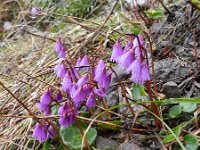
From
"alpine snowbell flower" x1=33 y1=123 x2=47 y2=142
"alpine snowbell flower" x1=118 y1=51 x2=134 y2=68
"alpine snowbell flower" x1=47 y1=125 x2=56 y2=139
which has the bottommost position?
"alpine snowbell flower" x1=47 y1=125 x2=56 y2=139

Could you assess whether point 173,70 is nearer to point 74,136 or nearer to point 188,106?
point 188,106

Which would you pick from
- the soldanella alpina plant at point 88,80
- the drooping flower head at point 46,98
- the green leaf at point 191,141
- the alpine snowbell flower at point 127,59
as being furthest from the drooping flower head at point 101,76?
the green leaf at point 191,141

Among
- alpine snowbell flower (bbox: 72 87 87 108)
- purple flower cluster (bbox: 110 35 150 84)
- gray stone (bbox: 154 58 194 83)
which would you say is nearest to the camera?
purple flower cluster (bbox: 110 35 150 84)

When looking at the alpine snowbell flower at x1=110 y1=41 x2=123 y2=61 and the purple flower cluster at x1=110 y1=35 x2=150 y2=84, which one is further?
the alpine snowbell flower at x1=110 y1=41 x2=123 y2=61

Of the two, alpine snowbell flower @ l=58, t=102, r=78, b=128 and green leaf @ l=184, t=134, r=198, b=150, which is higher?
alpine snowbell flower @ l=58, t=102, r=78, b=128

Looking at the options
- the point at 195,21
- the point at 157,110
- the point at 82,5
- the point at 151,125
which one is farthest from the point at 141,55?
the point at 82,5

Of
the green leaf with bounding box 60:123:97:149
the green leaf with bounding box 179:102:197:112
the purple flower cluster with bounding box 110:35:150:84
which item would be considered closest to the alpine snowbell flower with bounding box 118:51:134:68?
the purple flower cluster with bounding box 110:35:150:84

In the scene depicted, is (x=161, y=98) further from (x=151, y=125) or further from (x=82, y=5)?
(x=82, y=5)

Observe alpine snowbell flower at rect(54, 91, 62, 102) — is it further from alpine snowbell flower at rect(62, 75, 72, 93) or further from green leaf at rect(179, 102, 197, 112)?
green leaf at rect(179, 102, 197, 112)
